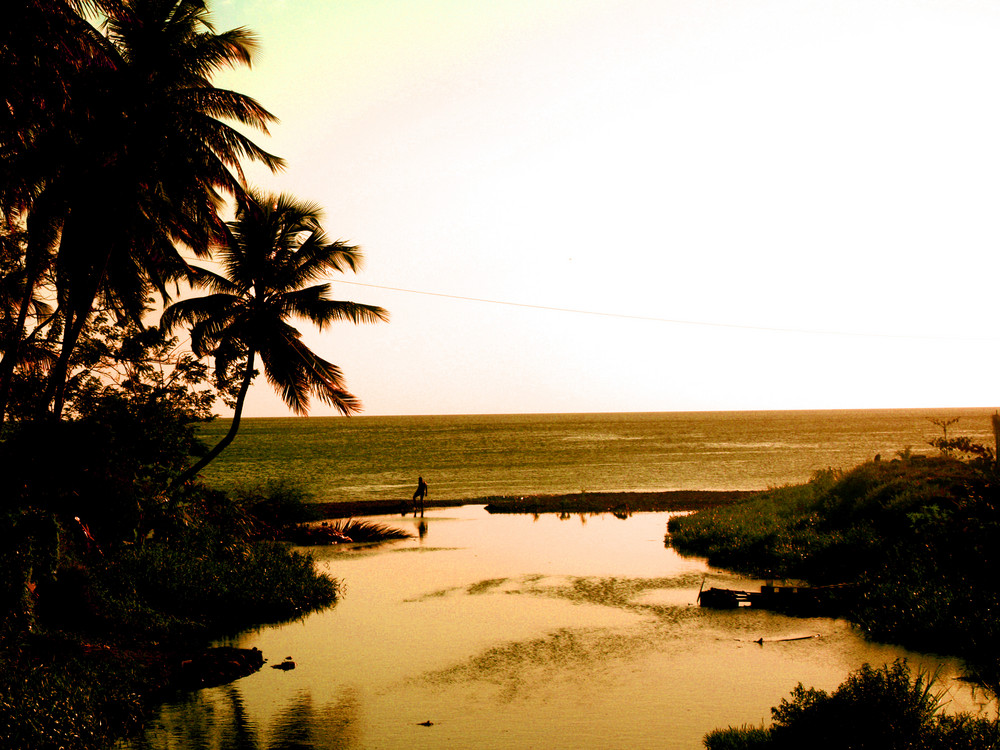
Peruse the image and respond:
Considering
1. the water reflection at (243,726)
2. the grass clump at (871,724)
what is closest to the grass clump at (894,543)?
the grass clump at (871,724)

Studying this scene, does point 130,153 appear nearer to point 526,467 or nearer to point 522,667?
point 522,667

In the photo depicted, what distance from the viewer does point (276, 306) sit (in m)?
23.6

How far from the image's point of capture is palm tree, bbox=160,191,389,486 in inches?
902

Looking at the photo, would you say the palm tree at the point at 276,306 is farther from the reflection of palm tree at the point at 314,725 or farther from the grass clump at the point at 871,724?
the grass clump at the point at 871,724

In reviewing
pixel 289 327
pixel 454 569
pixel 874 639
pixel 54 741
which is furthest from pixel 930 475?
pixel 54 741

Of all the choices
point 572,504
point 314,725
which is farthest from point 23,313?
point 572,504

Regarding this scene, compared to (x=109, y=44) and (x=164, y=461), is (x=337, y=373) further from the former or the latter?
(x=109, y=44)

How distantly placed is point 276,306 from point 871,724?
19.9m

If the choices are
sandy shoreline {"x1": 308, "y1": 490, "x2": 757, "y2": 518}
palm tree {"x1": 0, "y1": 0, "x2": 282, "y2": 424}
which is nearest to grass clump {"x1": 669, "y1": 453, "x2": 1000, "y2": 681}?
sandy shoreline {"x1": 308, "y1": 490, "x2": 757, "y2": 518}

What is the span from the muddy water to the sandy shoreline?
16023 mm

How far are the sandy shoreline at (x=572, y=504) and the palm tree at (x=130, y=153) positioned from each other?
19.5 metres

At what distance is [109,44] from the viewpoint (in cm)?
1616

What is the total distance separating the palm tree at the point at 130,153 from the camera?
1644 centimetres

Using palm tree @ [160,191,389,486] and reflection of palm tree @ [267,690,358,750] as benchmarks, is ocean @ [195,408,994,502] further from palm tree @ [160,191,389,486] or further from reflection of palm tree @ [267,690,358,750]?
reflection of palm tree @ [267,690,358,750]
